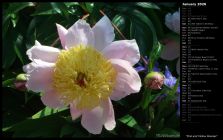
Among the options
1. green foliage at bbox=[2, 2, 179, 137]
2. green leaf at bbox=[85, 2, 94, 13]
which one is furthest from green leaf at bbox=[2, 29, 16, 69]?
green leaf at bbox=[85, 2, 94, 13]

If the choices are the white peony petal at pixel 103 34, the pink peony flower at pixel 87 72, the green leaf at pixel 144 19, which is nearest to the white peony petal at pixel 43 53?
the pink peony flower at pixel 87 72

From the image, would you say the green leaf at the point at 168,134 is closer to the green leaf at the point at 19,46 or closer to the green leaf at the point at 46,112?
the green leaf at the point at 46,112

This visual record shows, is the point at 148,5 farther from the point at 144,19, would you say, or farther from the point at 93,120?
the point at 93,120

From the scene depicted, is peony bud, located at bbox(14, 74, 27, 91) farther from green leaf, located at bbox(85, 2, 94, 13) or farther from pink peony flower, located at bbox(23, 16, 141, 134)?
green leaf, located at bbox(85, 2, 94, 13)

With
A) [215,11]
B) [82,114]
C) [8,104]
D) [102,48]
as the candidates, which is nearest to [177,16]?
[215,11]

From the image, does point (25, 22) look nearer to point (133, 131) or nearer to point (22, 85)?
point (22, 85)

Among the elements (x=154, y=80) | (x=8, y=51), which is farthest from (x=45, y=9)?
(x=154, y=80)
